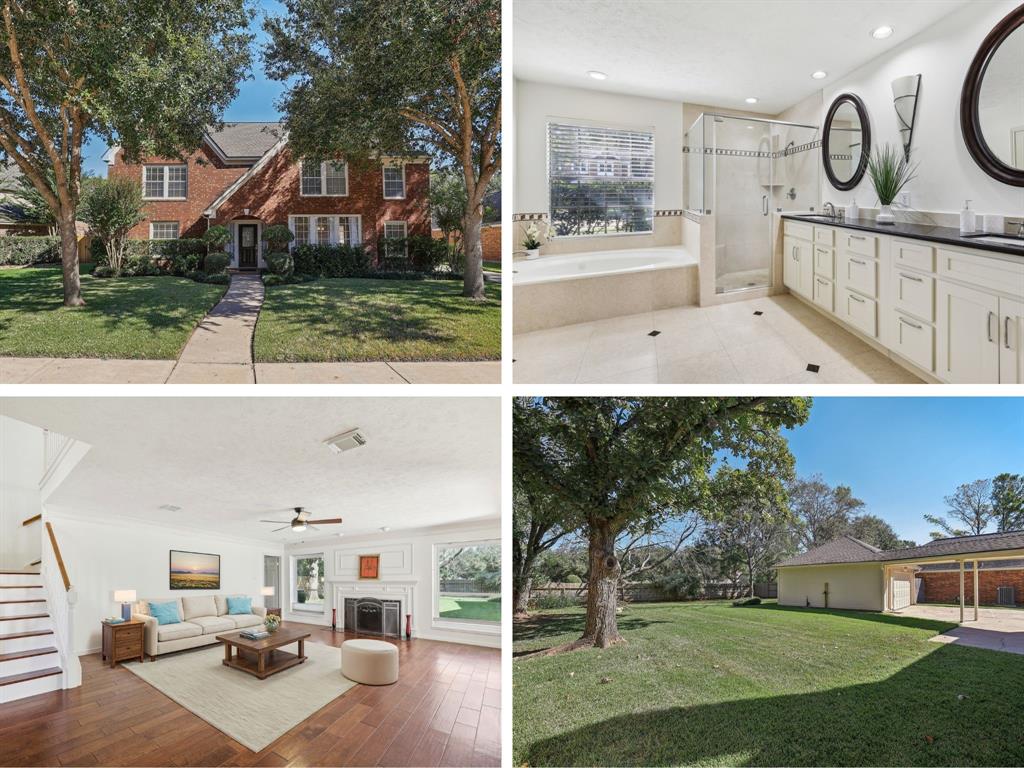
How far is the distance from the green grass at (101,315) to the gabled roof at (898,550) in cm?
346

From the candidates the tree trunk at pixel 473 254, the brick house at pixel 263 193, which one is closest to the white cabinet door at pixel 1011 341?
the tree trunk at pixel 473 254

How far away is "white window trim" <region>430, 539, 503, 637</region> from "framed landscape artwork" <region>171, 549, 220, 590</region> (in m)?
3.02

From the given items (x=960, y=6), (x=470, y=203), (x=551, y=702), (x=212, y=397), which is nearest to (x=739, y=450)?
(x=551, y=702)

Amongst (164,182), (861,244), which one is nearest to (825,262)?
(861,244)

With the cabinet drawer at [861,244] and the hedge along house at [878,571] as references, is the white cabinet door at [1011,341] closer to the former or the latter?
the hedge along house at [878,571]

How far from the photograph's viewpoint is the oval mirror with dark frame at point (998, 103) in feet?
9.50

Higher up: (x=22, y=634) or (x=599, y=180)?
(x=599, y=180)

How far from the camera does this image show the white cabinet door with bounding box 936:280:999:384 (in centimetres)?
244

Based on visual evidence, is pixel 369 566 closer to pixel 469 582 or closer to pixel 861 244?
pixel 469 582

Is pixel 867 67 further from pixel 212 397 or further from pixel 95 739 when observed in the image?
pixel 95 739

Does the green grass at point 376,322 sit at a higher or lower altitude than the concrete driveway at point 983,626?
higher

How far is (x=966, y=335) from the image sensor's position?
260cm

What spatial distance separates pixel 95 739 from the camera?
3229 mm

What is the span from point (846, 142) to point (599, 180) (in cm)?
217
